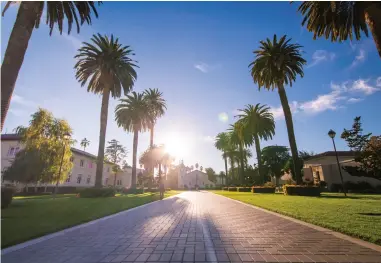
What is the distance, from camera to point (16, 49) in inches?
363

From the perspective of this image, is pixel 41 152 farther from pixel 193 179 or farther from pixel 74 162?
pixel 193 179

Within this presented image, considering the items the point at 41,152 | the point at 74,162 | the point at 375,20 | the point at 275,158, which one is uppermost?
the point at 275,158

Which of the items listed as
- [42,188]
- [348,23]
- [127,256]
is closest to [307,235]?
[127,256]

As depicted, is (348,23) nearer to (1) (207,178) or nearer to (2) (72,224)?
(2) (72,224)

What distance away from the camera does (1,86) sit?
8.45 m

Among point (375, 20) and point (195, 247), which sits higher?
point (375, 20)

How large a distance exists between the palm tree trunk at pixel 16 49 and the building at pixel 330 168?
39947 mm

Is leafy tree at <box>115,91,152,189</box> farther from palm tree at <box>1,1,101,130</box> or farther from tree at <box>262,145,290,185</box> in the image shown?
Result: tree at <box>262,145,290,185</box>

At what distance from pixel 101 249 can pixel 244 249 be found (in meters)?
3.17

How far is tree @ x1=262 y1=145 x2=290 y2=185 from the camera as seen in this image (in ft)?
216

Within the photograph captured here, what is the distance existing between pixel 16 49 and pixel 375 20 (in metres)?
16.2

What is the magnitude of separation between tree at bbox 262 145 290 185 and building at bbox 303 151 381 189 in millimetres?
21874

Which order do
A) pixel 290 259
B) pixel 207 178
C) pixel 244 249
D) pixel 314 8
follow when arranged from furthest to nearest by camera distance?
pixel 207 178
pixel 314 8
pixel 244 249
pixel 290 259

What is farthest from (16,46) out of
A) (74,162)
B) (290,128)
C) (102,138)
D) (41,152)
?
(74,162)
